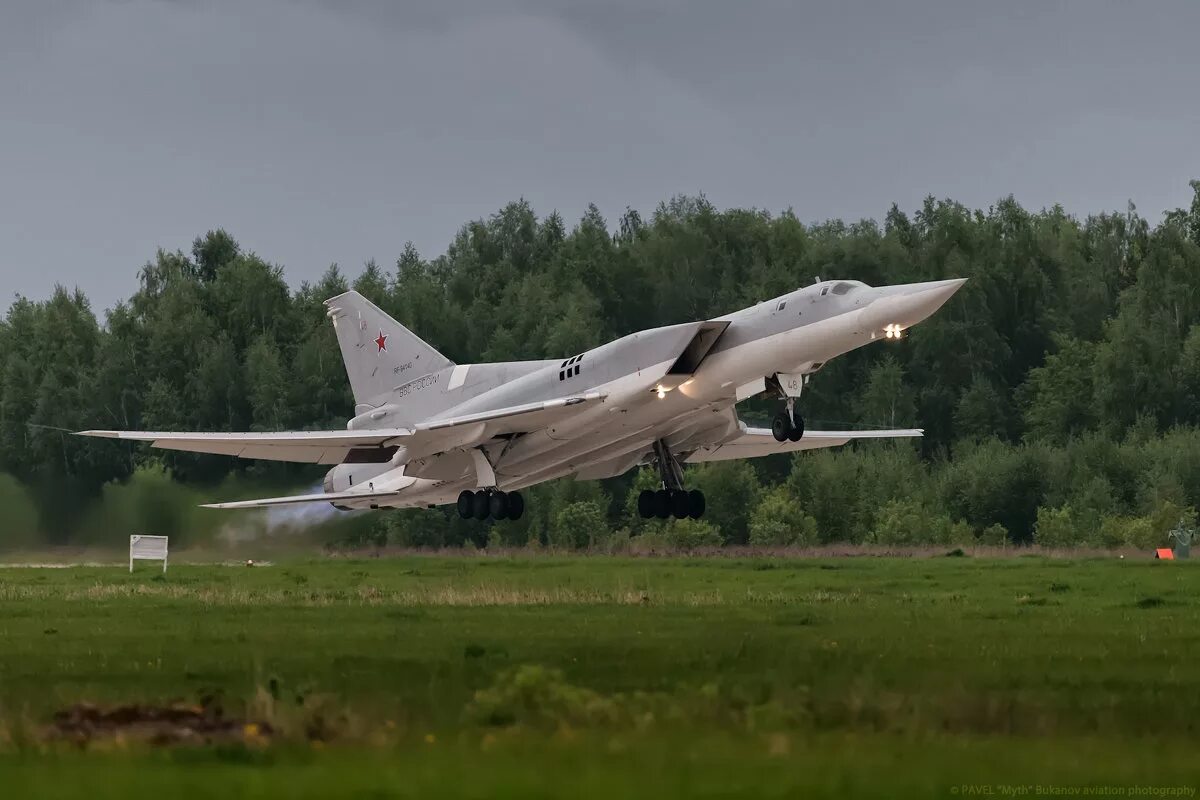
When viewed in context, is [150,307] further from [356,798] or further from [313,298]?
[356,798]

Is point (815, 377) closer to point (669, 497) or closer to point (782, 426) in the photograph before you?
point (669, 497)

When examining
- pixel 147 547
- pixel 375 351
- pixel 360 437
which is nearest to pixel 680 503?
pixel 360 437

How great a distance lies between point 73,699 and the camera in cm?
1190

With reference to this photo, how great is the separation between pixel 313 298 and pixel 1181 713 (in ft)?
203

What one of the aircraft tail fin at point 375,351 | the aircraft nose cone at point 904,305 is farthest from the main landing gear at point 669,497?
the aircraft nose cone at point 904,305

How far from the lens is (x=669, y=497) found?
A: 3011 centimetres

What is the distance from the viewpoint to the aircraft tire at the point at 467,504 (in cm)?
2986

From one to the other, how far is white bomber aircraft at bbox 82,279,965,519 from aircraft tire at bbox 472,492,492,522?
0.02m

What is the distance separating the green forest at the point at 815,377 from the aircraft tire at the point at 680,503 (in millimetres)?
13798

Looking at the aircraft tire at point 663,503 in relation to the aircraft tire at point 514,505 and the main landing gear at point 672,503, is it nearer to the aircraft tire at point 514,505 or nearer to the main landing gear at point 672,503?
the main landing gear at point 672,503

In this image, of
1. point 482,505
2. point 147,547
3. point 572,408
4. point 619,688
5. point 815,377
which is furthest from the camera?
point 815,377

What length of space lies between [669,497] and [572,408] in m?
3.63

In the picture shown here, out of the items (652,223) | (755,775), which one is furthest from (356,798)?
(652,223)

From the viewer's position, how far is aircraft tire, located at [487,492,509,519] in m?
29.5
